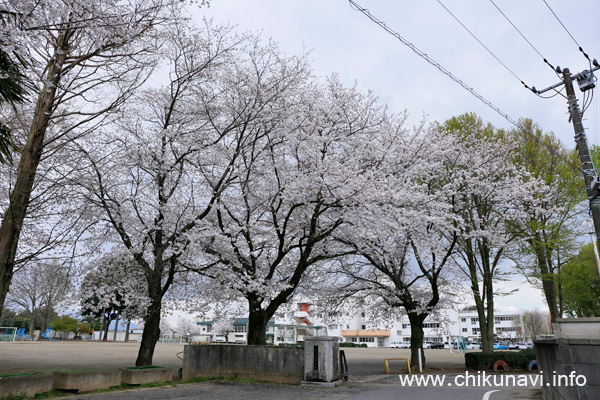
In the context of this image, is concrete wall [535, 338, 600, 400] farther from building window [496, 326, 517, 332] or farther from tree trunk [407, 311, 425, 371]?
building window [496, 326, 517, 332]

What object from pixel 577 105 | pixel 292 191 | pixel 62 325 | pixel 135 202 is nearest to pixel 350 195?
pixel 292 191

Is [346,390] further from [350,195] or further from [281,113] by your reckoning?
[281,113]

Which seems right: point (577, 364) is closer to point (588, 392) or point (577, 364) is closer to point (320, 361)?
point (588, 392)

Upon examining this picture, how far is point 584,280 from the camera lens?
25062mm

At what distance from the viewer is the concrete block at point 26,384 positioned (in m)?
8.66

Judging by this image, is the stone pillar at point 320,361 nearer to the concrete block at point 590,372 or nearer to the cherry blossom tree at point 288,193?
the cherry blossom tree at point 288,193

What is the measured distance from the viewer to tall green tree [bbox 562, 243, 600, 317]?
24.4 m

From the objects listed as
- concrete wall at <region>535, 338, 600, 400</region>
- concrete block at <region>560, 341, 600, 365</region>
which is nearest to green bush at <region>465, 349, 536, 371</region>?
concrete wall at <region>535, 338, 600, 400</region>

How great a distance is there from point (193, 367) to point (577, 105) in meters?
15.0

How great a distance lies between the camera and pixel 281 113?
1506cm

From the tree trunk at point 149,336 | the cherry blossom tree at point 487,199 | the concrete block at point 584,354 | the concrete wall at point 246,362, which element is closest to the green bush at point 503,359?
the cherry blossom tree at point 487,199

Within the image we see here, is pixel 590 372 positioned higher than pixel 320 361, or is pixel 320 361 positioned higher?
pixel 590 372

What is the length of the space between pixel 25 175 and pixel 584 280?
96.6 ft

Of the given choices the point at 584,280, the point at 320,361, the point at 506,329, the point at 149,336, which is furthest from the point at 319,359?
the point at 506,329
